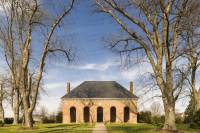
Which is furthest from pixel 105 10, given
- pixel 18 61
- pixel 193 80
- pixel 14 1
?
pixel 18 61

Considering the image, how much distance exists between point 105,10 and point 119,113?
61.4 ft

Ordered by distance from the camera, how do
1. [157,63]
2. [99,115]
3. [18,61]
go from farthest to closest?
[99,115] < [18,61] < [157,63]

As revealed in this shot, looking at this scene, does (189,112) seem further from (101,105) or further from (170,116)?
(170,116)

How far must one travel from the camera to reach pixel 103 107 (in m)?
27.7

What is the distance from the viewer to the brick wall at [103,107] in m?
27.6

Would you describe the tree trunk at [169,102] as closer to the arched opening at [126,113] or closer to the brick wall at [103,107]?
the brick wall at [103,107]

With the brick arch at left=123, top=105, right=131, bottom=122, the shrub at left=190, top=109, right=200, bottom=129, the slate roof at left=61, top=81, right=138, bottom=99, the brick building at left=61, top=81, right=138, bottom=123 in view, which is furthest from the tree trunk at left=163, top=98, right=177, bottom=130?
the brick arch at left=123, top=105, right=131, bottom=122

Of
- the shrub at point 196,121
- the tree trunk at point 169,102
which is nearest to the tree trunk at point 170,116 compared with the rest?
the tree trunk at point 169,102

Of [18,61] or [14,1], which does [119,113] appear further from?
[14,1]

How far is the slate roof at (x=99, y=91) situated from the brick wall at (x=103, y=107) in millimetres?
875

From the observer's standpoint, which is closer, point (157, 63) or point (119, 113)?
point (157, 63)

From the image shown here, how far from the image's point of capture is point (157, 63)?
14133 mm

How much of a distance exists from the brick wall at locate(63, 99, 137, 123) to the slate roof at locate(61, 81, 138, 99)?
2.87ft

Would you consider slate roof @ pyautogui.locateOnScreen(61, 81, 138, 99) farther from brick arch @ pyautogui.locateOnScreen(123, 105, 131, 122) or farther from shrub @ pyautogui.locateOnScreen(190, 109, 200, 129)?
shrub @ pyautogui.locateOnScreen(190, 109, 200, 129)
